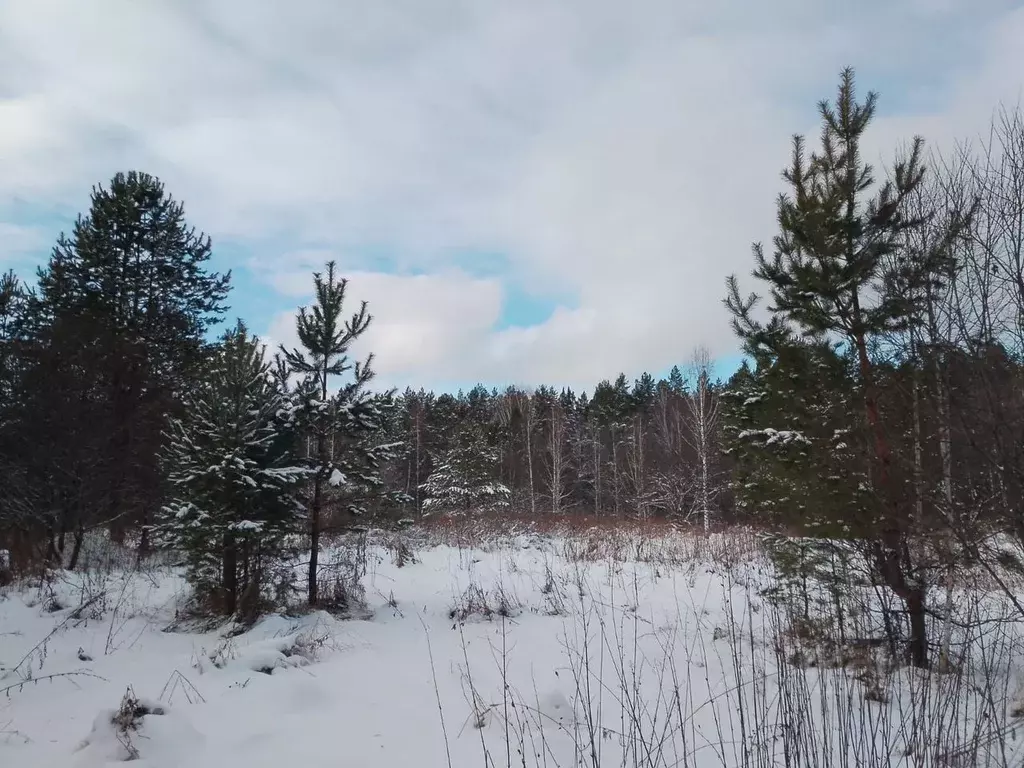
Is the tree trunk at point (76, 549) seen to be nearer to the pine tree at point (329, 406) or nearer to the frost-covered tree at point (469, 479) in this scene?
the pine tree at point (329, 406)

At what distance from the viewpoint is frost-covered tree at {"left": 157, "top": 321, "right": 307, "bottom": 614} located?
7.39m

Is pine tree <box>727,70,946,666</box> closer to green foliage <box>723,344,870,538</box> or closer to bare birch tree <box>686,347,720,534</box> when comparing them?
green foliage <box>723,344,870,538</box>

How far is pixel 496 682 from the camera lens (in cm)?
543

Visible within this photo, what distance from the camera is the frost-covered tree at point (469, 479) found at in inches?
1177

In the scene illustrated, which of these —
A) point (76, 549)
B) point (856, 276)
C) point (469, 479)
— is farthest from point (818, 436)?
point (469, 479)

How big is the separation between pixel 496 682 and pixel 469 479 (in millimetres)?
24738

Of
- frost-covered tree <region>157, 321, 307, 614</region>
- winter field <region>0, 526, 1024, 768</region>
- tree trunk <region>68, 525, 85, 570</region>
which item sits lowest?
winter field <region>0, 526, 1024, 768</region>

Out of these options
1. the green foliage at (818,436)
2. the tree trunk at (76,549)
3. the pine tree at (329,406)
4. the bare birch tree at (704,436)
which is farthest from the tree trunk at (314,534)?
the bare birch tree at (704,436)

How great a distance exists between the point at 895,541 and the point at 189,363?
48.8ft

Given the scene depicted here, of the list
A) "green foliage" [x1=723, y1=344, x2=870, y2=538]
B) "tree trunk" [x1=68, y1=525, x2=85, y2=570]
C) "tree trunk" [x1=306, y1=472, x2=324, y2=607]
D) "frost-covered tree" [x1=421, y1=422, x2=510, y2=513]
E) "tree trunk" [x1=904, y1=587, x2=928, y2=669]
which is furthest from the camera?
"frost-covered tree" [x1=421, y1=422, x2=510, y2=513]

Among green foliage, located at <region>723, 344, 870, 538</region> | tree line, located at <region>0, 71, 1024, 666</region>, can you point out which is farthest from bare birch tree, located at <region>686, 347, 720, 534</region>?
green foliage, located at <region>723, 344, 870, 538</region>

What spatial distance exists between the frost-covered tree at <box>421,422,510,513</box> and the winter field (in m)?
19.8

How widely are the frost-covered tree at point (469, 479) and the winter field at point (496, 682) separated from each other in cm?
1983

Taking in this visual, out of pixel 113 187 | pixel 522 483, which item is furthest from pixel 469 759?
pixel 522 483
